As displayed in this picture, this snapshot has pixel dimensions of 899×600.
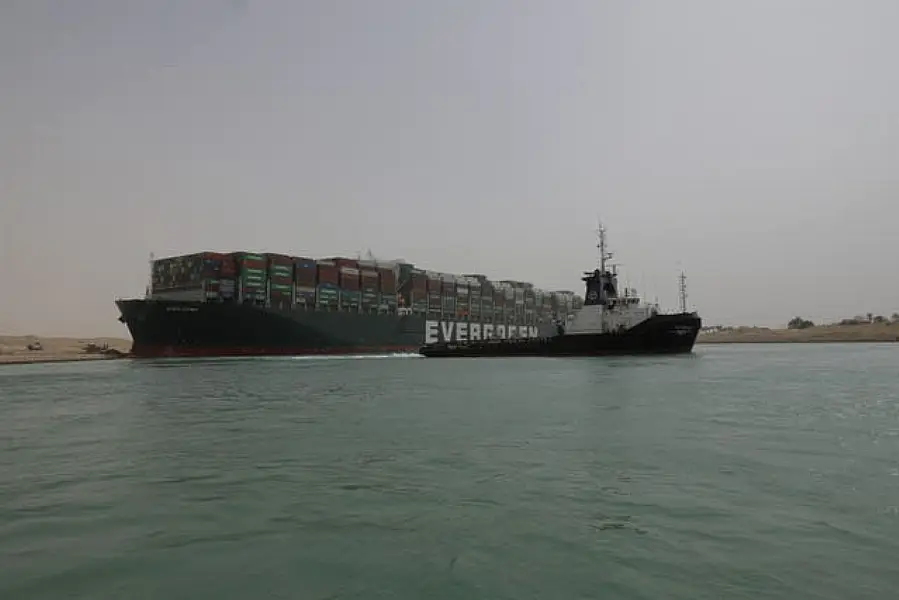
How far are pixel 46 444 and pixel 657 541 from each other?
528 inches

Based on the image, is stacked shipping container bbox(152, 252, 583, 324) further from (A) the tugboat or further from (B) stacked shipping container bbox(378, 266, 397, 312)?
(A) the tugboat

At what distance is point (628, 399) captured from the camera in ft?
65.2

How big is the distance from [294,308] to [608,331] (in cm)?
3283

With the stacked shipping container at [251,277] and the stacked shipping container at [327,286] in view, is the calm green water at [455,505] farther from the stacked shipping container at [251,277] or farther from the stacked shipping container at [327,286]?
the stacked shipping container at [327,286]

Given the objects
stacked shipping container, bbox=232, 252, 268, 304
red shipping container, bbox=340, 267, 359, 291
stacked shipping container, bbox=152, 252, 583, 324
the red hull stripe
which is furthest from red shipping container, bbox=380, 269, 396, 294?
stacked shipping container, bbox=232, 252, 268, 304

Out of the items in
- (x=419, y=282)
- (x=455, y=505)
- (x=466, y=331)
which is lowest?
(x=455, y=505)

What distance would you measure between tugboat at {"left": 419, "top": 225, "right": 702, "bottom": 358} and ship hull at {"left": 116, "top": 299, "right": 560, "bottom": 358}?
15314 mm

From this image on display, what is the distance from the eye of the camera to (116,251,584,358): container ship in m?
55.5

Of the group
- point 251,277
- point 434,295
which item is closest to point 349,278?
point 251,277

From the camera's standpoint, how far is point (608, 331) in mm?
52344

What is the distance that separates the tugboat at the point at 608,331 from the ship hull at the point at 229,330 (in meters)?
15.3

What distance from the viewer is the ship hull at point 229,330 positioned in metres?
54.9

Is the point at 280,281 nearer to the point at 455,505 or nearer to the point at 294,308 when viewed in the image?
the point at 294,308

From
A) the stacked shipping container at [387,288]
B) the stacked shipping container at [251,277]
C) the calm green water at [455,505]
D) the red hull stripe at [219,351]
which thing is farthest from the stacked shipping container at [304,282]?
the calm green water at [455,505]
